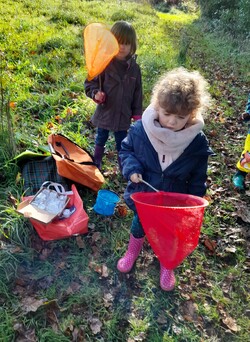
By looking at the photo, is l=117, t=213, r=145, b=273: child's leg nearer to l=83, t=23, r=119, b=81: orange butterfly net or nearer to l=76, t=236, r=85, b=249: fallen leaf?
l=76, t=236, r=85, b=249: fallen leaf

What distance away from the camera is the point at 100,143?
3.69 metres

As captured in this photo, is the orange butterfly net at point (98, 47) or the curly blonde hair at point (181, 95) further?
the orange butterfly net at point (98, 47)

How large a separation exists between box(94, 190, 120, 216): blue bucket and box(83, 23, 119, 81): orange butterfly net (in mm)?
1207

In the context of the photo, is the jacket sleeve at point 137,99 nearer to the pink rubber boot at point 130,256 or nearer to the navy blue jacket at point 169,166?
the navy blue jacket at point 169,166

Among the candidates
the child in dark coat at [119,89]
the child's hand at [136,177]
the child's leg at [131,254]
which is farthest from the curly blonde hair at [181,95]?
the child's leg at [131,254]

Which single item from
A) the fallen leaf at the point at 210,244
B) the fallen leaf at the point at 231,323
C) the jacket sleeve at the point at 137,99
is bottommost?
the fallen leaf at the point at 231,323

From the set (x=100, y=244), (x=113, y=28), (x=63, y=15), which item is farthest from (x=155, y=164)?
(x=63, y=15)

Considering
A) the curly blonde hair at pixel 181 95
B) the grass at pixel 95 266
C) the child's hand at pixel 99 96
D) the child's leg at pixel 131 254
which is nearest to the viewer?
the curly blonde hair at pixel 181 95

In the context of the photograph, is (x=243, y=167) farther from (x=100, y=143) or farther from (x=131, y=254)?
(x=131, y=254)

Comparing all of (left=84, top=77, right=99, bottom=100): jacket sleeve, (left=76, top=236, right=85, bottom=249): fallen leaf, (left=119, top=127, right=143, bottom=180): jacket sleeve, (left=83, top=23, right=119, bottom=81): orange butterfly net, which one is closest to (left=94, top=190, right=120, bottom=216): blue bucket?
(left=76, top=236, right=85, bottom=249): fallen leaf

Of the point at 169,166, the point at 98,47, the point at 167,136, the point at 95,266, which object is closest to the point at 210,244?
the point at 95,266

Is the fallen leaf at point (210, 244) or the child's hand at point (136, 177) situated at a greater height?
the child's hand at point (136, 177)

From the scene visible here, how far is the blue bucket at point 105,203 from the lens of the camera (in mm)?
3168

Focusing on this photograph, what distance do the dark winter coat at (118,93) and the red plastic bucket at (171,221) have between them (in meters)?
1.47
